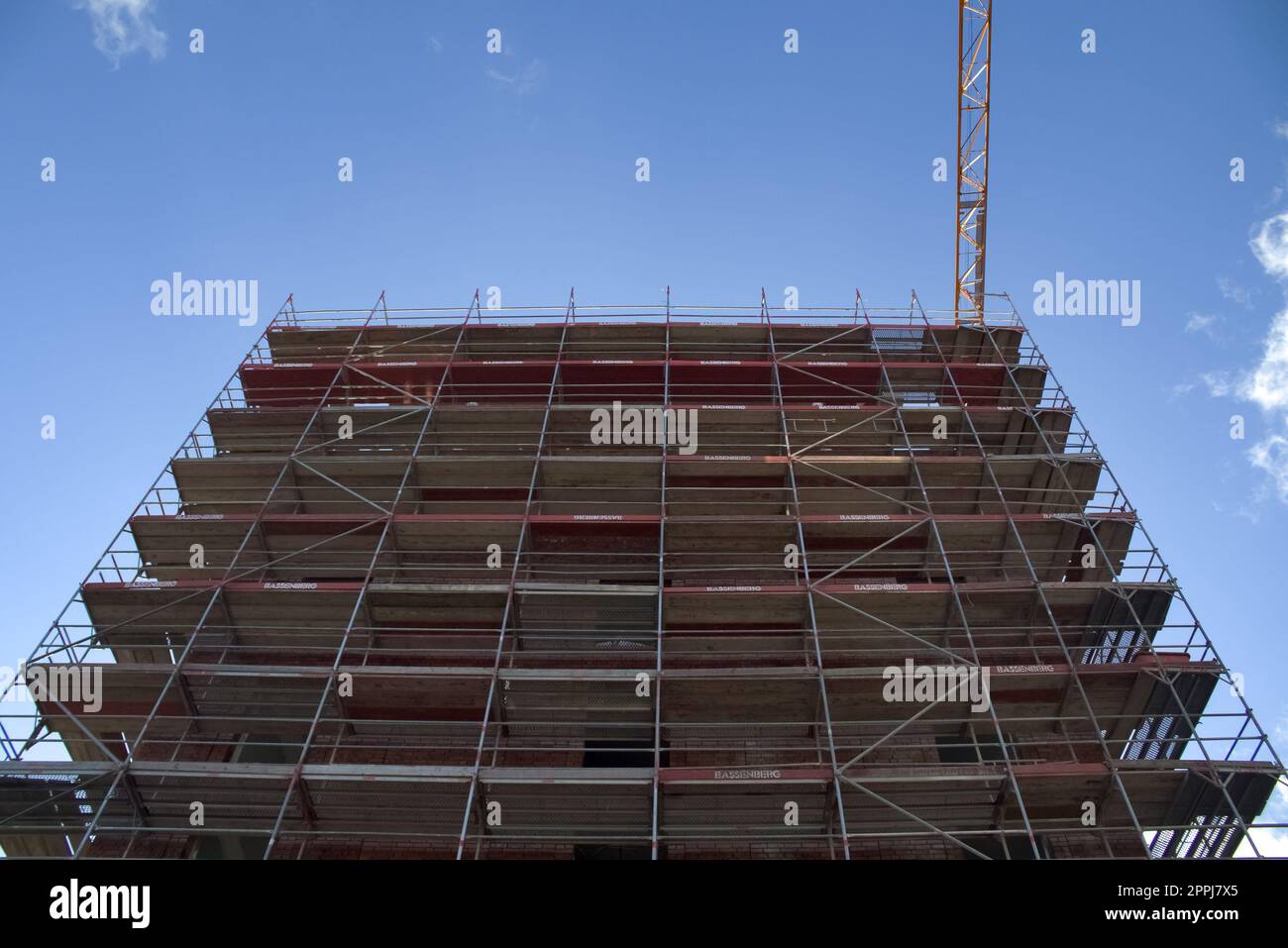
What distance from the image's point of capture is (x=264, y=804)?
1371 centimetres

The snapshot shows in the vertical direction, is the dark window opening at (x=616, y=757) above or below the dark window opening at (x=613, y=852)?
above

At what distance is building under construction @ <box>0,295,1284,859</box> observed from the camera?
1347cm

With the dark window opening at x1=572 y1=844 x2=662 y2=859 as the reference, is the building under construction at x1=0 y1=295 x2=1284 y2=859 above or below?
above

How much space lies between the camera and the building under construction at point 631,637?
13469 millimetres

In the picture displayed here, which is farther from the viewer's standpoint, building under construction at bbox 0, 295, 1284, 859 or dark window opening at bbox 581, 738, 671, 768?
dark window opening at bbox 581, 738, 671, 768

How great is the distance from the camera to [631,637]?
15.9 meters

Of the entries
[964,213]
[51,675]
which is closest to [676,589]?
[51,675]

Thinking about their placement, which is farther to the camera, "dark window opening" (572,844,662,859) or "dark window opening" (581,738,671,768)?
"dark window opening" (581,738,671,768)

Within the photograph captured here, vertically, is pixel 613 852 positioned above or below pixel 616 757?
below

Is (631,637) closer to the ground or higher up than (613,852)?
higher up

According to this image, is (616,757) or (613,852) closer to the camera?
(613,852)

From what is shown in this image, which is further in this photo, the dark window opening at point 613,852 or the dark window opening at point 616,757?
the dark window opening at point 616,757
